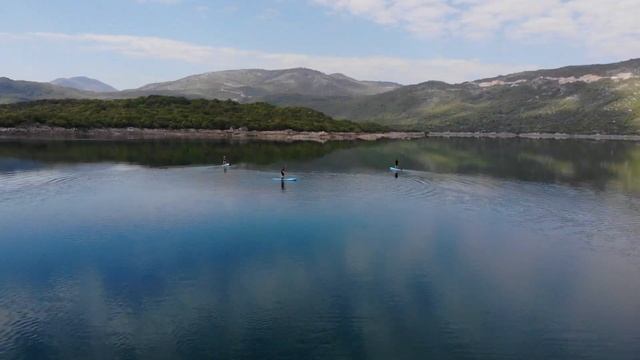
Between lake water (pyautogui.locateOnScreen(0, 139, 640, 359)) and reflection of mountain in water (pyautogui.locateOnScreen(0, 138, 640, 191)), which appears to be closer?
lake water (pyautogui.locateOnScreen(0, 139, 640, 359))

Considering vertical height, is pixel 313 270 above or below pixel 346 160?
below

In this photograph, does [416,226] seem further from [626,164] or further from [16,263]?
[626,164]

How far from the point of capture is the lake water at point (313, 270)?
2947cm

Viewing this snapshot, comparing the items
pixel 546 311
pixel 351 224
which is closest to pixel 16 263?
pixel 351 224

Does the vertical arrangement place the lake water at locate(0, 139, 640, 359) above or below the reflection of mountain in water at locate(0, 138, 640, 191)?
below

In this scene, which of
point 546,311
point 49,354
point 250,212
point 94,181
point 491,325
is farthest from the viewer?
point 94,181

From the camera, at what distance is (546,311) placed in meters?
34.4

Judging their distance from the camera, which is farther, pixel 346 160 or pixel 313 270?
pixel 346 160

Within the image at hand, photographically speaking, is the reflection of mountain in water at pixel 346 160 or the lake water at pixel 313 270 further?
the reflection of mountain in water at pixel 346 160

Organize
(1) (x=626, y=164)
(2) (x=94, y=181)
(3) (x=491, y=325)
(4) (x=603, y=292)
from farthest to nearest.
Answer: (1) (x=626, y=164)
(2) (x=94, y=181)
(4) (x=603, y=292)
(3) (x=491, y=325)

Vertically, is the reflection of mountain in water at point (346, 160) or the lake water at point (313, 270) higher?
the reflection of mountain in water at point (346, 160)

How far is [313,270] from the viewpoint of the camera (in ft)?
137

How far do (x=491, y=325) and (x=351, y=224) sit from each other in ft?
91.0

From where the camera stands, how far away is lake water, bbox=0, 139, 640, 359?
29469mm
